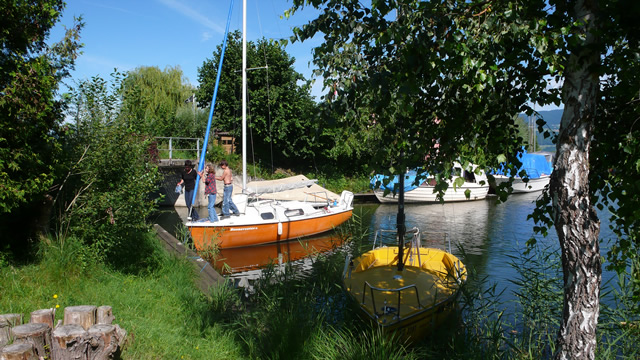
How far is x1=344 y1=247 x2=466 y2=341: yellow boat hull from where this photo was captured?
249 inches

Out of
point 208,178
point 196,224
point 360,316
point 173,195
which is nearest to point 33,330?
point 360,316

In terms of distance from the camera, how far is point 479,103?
3.51 meters

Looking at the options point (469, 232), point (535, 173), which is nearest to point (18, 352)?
point (469, 232)

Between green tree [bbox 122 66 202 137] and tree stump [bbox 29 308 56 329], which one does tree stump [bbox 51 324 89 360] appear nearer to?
tree stump [bbox 29 308 56 329]

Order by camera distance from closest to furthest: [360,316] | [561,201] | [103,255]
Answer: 1. [561,201]
2. [360,316]
3. [103,255]

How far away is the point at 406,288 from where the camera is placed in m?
6.47

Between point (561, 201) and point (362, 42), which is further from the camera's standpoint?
point (362, 42)

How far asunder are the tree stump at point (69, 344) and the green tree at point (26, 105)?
222 centimetres

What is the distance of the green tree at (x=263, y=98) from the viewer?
95.2 ft

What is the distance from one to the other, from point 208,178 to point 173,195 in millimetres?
11767

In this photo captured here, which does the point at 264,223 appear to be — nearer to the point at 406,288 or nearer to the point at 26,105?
Answer: the point at 406,288

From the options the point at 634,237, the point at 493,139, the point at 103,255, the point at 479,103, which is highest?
the point at 479,103

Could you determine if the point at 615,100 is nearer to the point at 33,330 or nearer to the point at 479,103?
the point at 479,103

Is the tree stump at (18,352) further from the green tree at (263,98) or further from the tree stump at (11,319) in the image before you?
the green tree at (263,98)
